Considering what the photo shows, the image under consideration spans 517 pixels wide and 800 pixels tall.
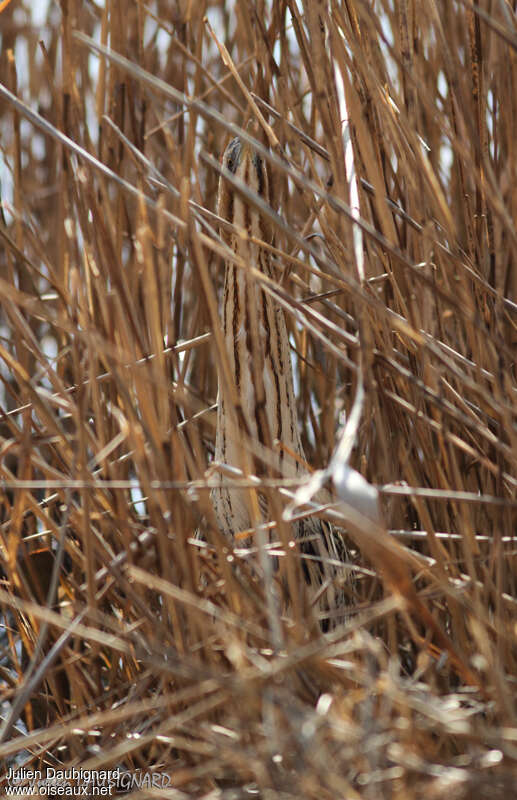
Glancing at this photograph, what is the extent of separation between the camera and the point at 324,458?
1.48 m

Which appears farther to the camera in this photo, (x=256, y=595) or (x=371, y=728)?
(x=256, y=595)

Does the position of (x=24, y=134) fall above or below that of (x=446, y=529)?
above

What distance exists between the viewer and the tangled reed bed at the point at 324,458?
28.6 inches

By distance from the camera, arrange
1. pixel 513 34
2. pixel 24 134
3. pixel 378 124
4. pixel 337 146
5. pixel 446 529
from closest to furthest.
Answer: pixel 513 34
pixel 337 146
pixel 446 529
pixel 378 124
pixel 24 134

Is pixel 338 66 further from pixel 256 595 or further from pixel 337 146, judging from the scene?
pixel 256 595

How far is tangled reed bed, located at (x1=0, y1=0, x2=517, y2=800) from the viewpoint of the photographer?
28.6 inches

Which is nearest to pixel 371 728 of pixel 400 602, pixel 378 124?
pixel 400 602

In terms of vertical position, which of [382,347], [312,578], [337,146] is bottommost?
[312,578]

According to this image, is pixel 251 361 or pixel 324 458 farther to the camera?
pixel 324 458

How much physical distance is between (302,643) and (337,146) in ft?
1.74

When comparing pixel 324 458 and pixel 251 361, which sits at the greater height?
pixel 251 361

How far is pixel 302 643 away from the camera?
784 mm

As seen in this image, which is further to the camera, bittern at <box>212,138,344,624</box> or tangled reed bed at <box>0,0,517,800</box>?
bittern at <box>212,138,344,624</box>

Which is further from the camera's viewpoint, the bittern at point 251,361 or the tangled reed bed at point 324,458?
the bittern at point 251,361
